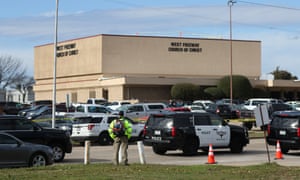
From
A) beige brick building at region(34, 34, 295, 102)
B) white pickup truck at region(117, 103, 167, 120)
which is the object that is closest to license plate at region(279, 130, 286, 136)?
white pickup truck at region(117, 103, 167, 120)

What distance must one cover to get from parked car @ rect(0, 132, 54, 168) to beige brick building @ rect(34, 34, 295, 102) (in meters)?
66.0

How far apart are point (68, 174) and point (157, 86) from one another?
74.8 m

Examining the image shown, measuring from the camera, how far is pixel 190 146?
24797 millimetres

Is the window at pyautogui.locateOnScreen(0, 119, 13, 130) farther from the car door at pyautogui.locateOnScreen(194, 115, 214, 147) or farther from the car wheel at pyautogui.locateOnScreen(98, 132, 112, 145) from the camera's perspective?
the car wheel at pyautogui.locateOnScreen(98, 132, 112, 145)

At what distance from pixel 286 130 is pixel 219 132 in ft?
8.52

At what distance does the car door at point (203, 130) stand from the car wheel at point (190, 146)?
0.27 metres

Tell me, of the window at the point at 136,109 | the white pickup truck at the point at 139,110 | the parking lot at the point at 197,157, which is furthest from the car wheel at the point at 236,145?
the window at the point at 136,109

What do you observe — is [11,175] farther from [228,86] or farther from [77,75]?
[77,75]

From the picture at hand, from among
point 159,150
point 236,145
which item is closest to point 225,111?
point 236,145

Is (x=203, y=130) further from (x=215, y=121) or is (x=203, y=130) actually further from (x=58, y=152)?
(x=58, y=152)

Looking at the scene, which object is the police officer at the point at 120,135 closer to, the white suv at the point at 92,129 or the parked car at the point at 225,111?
the white suv at the point at 92,129

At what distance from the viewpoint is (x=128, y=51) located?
92250mm

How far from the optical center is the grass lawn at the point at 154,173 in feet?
48.9

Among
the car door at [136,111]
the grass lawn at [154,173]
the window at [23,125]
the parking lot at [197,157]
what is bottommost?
the parking lot at [197,157]
